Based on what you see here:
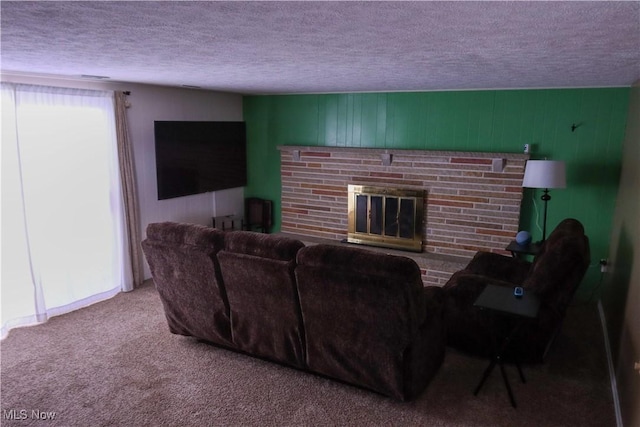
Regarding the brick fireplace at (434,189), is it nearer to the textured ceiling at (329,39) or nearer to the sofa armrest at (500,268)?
the sofa armrest at (500,268)

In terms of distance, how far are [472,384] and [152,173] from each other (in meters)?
3.83

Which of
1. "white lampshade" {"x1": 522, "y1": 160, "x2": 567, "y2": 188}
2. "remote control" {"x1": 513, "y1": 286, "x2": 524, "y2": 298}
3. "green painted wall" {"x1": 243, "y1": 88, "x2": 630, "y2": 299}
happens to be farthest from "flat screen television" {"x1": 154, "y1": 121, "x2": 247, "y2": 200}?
"remote control" {"x1": 513, "y1": 286, "x2": 524, "y2": 298}

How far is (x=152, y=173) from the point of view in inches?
204

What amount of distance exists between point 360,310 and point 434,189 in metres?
2.81

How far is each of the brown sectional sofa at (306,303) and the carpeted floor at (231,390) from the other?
139 mm

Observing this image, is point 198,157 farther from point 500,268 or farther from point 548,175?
point 548,175

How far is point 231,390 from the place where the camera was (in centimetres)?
311

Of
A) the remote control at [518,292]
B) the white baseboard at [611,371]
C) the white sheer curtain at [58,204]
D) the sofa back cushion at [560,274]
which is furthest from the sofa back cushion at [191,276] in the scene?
the white baseboard at [611,371]

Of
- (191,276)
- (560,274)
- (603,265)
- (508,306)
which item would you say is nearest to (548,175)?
(603,265)

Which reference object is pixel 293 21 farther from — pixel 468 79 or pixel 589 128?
pixel 589 128

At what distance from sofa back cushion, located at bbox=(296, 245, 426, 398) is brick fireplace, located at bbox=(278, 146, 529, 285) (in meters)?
2.37

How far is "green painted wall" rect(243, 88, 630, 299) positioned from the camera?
4.57 meters

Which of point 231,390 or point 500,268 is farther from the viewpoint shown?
point 500,268

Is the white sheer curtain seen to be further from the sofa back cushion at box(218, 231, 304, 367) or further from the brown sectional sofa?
the sofa back cushion at box(218, 231, 304, 367)
